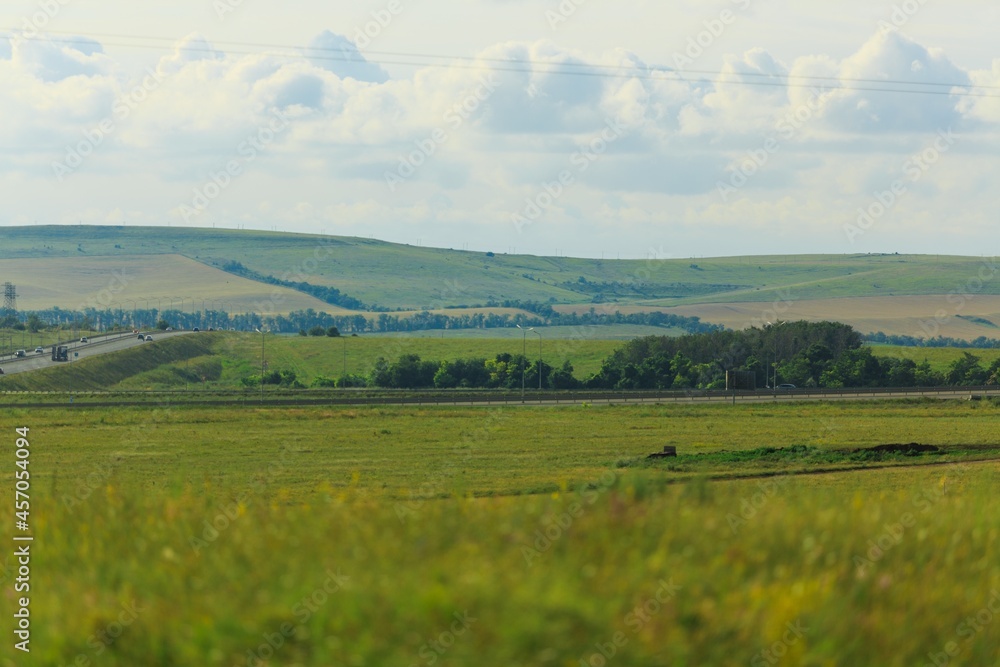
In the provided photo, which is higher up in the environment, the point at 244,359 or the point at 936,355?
the point at 936,355

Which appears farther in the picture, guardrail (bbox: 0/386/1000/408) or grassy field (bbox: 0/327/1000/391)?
grassy field (bbox: 0/327/1000/391)

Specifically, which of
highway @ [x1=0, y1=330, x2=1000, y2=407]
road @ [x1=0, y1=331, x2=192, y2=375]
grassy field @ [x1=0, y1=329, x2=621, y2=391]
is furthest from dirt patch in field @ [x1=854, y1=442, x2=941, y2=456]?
road @ [x1=0, y1=331, x2=192, y2=375]

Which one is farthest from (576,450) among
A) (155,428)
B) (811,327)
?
(811,327)

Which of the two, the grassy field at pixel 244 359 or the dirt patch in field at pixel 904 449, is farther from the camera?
the grassy field at pixel 244 359

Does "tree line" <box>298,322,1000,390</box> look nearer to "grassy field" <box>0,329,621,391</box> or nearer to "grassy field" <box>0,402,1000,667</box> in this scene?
"grassy field" <box>0,329,621,391</box>

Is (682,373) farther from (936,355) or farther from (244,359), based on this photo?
(244,359)

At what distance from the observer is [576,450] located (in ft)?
196

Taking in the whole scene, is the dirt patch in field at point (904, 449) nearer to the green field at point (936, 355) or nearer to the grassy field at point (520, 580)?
the grassy field at point (520, 580)

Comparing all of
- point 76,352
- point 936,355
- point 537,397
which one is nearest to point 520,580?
point 537,397

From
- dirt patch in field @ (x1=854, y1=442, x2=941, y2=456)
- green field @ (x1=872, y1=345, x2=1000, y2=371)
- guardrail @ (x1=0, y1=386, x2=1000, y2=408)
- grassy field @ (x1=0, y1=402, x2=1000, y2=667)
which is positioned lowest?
guardrail @ (x1=0, y1=386, x2=1000, y2=408)

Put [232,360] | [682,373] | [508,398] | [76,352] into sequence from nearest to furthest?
[508,398] < [682,373] < [76,352] < [232,360]

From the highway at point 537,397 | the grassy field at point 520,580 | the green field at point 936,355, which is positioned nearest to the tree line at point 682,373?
the green field at point 936,355

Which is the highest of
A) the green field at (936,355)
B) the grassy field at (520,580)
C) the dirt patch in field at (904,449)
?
the grassy field at (520,580)

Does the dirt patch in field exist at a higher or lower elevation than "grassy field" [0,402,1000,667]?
lower
